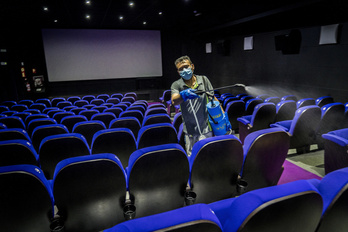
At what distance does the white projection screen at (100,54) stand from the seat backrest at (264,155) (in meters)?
11.2

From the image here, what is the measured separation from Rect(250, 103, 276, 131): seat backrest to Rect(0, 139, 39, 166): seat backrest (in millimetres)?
3256

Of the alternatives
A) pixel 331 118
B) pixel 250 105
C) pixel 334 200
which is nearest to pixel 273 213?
pixel 334 200

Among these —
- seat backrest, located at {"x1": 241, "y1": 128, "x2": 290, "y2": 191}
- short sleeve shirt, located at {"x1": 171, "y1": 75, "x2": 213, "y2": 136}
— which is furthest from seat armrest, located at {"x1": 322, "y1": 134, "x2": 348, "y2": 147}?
short sleeve shirt, located at {"x1": 171, "y1": 75, "x2": 213, "y2": 136}

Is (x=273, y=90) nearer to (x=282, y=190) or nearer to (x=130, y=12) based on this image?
(x=130, y=12)

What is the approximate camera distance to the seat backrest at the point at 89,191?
137 centimetres

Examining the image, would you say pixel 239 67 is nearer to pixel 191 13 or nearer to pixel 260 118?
pixel 191 13

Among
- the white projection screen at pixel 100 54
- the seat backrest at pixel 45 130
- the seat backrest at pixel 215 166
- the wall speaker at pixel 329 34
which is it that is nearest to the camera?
the seat backrest at pixel 215 166

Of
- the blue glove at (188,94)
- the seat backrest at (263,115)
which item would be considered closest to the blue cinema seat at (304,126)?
the seat backrest at (263,115)

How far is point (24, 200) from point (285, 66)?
7746mm

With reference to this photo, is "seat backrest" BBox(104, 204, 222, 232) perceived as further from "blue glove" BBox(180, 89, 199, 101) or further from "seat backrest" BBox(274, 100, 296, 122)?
"seat backrest" BBox(274, 100, 296, 122)

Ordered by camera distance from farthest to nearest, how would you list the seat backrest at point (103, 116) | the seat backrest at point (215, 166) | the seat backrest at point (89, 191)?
the seat backrest at point (103, 116)
the seat backrest at point (215, 166)
the seat backrest at point (89, 191)

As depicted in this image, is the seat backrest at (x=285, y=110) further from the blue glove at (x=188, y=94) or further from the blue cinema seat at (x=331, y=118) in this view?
the blue glove at (x=188, y=94)

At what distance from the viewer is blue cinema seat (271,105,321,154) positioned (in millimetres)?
3016

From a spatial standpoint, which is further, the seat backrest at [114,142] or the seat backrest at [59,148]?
the seat backrest at [114,142]
